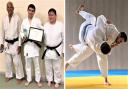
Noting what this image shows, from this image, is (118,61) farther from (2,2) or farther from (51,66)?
(2,2)

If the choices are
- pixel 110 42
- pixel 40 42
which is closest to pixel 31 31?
pixel 40 42

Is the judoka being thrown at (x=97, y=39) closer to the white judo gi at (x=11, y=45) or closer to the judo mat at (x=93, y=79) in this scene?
the judo mat at (x=93, y=79)

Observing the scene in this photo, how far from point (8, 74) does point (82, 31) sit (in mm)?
1480

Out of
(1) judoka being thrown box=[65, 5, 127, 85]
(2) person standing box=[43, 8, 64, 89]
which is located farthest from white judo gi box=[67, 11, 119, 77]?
(2) person standing box=[43, 8, 64, 89]

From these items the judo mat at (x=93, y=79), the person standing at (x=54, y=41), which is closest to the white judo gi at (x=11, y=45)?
the person standing at (x=54, y=41)

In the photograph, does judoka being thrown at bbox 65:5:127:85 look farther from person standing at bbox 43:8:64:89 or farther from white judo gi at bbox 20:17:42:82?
white judo gi at bbox 20:17:42:82

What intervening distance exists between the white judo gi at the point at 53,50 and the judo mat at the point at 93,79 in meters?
1.04

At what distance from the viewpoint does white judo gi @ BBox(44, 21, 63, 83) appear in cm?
307

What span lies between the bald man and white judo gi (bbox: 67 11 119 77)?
1233 mm

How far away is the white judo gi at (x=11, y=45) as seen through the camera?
306 cm

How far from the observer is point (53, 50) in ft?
10.2

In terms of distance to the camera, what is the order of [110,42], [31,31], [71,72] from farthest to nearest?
[31,31] → [71,72] → [110,42]

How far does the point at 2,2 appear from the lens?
3.12 metres

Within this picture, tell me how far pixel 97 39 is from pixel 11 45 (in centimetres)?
149
